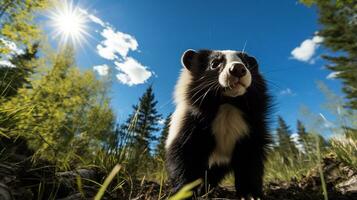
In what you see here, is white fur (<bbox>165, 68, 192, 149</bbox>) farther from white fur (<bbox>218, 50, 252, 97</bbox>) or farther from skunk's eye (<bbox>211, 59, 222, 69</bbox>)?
white fur (<bbox>218, 50, 252, 97</bbox>)

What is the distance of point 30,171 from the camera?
2746 mm

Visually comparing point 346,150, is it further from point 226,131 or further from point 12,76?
point 12,76

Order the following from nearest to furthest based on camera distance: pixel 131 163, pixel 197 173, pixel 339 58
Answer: pixel 197 173 → pixel 131 163 → pixel 339 58

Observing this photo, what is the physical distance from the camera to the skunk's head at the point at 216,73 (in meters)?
3.48

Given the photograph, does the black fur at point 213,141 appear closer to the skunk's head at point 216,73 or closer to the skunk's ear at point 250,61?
the skunk's head at point 216,73

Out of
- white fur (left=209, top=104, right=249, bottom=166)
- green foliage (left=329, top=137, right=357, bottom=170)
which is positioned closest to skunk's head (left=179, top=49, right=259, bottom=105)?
white fur (left=209, top=104, right=249, bottom=166)

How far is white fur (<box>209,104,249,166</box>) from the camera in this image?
141 inches

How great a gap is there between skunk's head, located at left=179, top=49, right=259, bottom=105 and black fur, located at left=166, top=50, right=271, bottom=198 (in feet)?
0.06

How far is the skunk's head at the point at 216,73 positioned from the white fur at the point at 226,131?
29 cm

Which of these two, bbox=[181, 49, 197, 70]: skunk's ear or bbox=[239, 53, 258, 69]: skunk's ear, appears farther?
bbox=[181, 49, 197, 70]: skunk's ear

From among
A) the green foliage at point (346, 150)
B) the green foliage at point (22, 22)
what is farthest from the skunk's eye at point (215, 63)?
the green foliage at point (22, 22)

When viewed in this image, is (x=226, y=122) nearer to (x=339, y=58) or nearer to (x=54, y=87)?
(x=54, y=87)

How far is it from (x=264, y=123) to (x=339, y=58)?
72.3 feet

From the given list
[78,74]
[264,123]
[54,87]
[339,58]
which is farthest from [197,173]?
[339,58]
